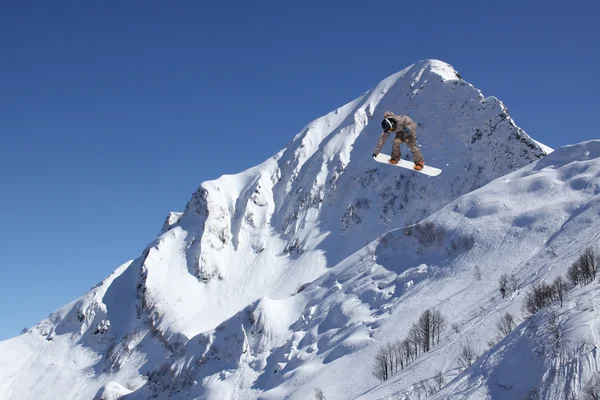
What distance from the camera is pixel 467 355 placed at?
1933 inches

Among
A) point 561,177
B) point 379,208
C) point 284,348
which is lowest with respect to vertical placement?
point 284,348

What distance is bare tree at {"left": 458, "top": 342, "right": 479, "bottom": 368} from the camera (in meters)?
48.3

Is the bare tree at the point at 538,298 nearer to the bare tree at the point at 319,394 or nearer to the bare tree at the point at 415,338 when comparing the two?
the bare tree at the point at 415,338

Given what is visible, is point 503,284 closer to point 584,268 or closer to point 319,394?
point 584,268

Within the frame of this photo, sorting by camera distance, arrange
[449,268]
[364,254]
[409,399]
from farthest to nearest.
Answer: [364,254]
[449,268]
[409,399]

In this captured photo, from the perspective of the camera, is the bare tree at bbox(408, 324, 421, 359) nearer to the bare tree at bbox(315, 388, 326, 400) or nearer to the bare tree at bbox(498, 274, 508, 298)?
the bare tree at bbox(498, 274, 508, 298)

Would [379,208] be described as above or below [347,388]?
above

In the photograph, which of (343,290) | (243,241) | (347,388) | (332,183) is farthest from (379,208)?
(347,388)

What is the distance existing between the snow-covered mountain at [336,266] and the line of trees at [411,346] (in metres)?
1.32

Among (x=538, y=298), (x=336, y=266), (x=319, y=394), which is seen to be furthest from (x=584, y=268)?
(x=336, y=266)

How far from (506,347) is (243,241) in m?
106

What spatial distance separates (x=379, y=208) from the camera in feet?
433

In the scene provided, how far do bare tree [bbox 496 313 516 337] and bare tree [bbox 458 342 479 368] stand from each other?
10.9 feet

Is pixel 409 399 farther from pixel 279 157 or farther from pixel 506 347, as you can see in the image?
pixel 279 157
